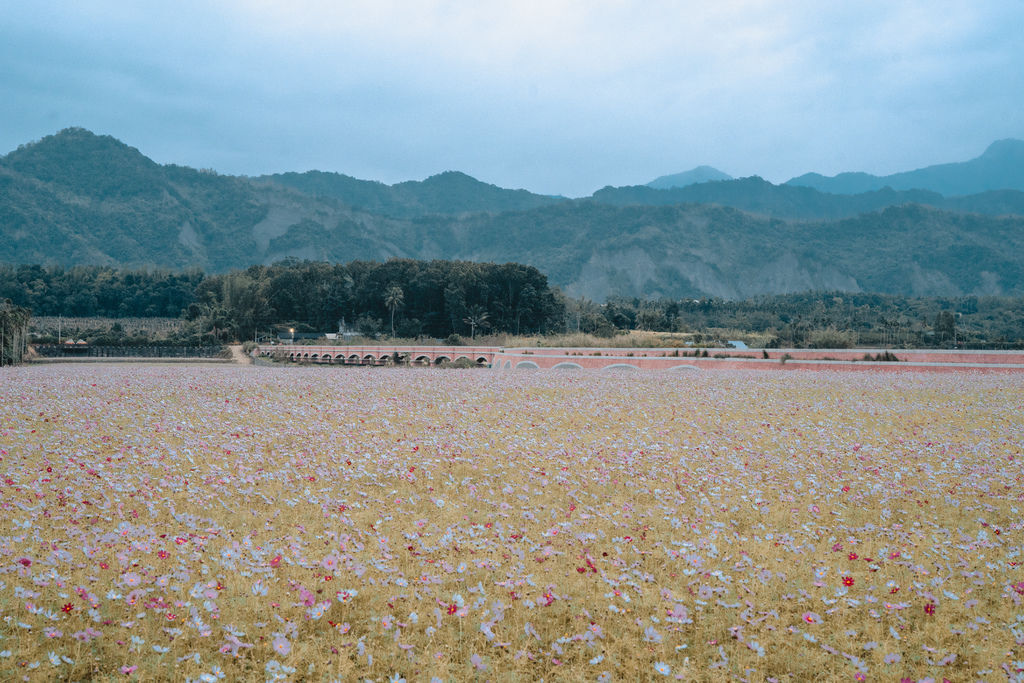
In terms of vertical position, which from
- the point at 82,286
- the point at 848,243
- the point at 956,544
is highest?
the point at 848,243

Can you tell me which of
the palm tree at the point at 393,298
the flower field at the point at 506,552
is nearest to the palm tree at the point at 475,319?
the palm tree at the point at 393,298

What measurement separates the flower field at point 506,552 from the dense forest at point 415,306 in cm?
5893

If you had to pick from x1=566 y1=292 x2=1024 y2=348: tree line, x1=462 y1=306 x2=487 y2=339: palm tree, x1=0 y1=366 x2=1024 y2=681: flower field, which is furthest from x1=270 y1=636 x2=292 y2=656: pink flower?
x1=462 y1=306 x2=487 y2=339: palm tree

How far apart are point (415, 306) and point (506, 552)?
83.4m

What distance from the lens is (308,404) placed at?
16062 mm

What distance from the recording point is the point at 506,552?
614 centimetres

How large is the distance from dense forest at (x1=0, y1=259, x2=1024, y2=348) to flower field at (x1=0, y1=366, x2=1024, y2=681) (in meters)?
58.9

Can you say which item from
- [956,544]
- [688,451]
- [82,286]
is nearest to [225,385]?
[688,451]

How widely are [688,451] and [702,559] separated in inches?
185

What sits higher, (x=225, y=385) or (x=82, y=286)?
(x=82, y=286)

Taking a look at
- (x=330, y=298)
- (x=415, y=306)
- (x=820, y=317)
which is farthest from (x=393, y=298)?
(x=820, y=317)

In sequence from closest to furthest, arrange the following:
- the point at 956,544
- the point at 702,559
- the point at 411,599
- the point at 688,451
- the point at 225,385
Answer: the point at 411,599 < the point at 702,559 < the point at 956,544 < the point at 688,451 < the point at 225,385

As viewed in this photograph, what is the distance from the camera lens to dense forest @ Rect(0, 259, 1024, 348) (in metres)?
81.2

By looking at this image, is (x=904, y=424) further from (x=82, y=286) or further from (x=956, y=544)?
(x=82, y=286)
